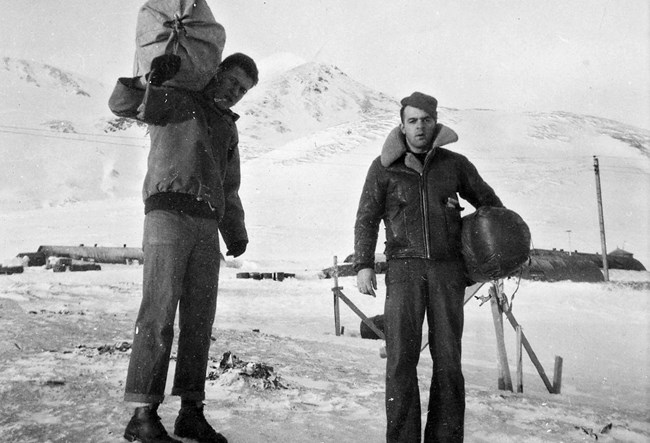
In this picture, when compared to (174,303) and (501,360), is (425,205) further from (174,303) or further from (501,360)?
(501,360)

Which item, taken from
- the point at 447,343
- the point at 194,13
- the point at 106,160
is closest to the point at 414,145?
the point at 447,343

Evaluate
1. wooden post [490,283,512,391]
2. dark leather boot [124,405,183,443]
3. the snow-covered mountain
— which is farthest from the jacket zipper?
the snow-covered mountain

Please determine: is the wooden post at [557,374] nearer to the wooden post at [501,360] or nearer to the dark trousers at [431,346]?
the wooden post at [501,360]

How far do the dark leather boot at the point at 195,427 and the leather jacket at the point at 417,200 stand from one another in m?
1.18

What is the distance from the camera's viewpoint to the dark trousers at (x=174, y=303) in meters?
2.39

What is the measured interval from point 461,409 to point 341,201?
1511 inches

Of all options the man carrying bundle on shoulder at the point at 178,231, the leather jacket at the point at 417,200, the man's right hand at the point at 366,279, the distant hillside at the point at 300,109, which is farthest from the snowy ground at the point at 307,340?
the distant hillside at the point at 300,109

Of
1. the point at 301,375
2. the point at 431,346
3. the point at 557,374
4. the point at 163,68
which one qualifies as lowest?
the point at 557,374

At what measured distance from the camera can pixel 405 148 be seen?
3.08 m

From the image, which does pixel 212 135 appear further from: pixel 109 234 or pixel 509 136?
pixel 509 136

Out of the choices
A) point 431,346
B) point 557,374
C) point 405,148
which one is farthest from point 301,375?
point 557,374

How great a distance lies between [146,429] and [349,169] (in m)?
47.1

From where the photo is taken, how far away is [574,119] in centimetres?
6794

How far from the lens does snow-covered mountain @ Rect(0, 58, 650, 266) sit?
36588mm
